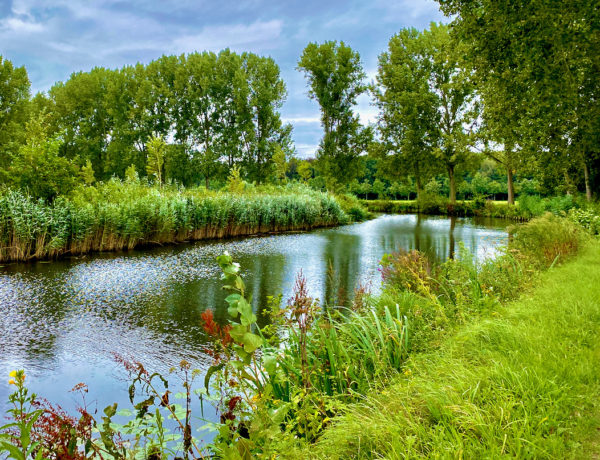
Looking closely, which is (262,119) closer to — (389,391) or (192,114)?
(192,114)

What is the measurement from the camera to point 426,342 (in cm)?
335

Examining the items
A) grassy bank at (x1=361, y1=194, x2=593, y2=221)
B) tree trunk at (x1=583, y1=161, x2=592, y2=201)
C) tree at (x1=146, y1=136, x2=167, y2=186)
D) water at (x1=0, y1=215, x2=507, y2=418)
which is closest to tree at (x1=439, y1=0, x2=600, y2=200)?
tree trunk at (x1=583, y1=161, x2=592, y2=201)

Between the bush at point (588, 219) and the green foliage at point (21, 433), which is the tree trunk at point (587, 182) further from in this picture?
the green foliage at point (21, 433)

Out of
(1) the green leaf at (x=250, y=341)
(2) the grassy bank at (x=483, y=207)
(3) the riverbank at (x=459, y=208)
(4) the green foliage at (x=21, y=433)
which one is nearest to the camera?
(4) the green foliage at (x=21, y=433)

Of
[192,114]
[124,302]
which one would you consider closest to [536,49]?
[124,302]

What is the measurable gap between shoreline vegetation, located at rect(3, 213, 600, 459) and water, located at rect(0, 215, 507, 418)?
0.52 meters

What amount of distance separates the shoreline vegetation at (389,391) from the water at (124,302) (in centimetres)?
52

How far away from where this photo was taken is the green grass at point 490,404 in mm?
1790

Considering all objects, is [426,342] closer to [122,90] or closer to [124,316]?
[124,316]

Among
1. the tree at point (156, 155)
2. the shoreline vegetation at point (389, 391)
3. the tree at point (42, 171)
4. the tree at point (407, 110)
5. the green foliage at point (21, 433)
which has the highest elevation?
the tree at point (407, 110)

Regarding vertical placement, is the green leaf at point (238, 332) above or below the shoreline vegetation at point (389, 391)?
above

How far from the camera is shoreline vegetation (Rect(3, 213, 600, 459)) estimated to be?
1761mm

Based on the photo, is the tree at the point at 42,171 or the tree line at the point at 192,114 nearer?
the tree at the point at 42,171

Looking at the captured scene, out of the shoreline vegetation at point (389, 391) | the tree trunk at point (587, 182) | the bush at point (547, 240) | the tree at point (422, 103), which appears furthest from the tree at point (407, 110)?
the shoreline vegetation at point (389, 391)
